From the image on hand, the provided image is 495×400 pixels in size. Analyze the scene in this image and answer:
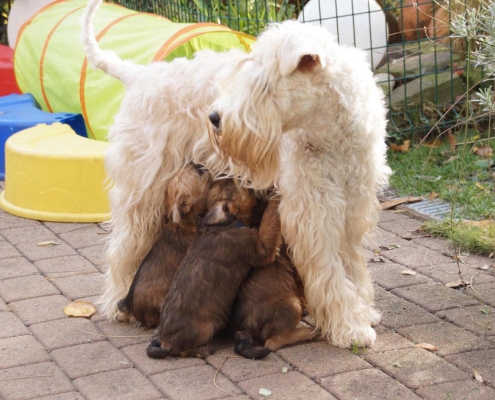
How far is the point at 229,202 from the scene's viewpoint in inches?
166

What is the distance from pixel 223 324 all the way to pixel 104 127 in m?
3.06

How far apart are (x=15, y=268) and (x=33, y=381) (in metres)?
1.69

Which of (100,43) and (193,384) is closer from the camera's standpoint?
(193,384)

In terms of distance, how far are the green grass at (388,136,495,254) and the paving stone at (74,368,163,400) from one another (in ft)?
7.62

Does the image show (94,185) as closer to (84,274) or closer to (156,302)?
(84,274)

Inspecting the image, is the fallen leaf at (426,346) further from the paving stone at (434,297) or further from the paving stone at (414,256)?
the paving stone at (414,256)

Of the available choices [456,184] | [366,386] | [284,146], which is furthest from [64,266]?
[456,184]

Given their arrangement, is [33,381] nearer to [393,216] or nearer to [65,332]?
[65,332]

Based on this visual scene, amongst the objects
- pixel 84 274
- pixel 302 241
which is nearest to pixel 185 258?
pixel 302 241

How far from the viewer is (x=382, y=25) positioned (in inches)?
332

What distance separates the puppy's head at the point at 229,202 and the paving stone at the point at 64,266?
144cm

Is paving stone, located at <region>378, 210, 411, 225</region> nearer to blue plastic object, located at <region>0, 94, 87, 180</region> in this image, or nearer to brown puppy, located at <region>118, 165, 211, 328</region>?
brown puppy, located at <region>118, 165, 211, 328</region>

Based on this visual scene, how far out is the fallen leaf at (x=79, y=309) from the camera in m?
4.63

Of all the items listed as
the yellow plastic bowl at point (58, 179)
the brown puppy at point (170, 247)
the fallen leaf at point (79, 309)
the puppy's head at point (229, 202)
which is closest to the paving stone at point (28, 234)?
the yellow plastic bowl at point (58, 179)
